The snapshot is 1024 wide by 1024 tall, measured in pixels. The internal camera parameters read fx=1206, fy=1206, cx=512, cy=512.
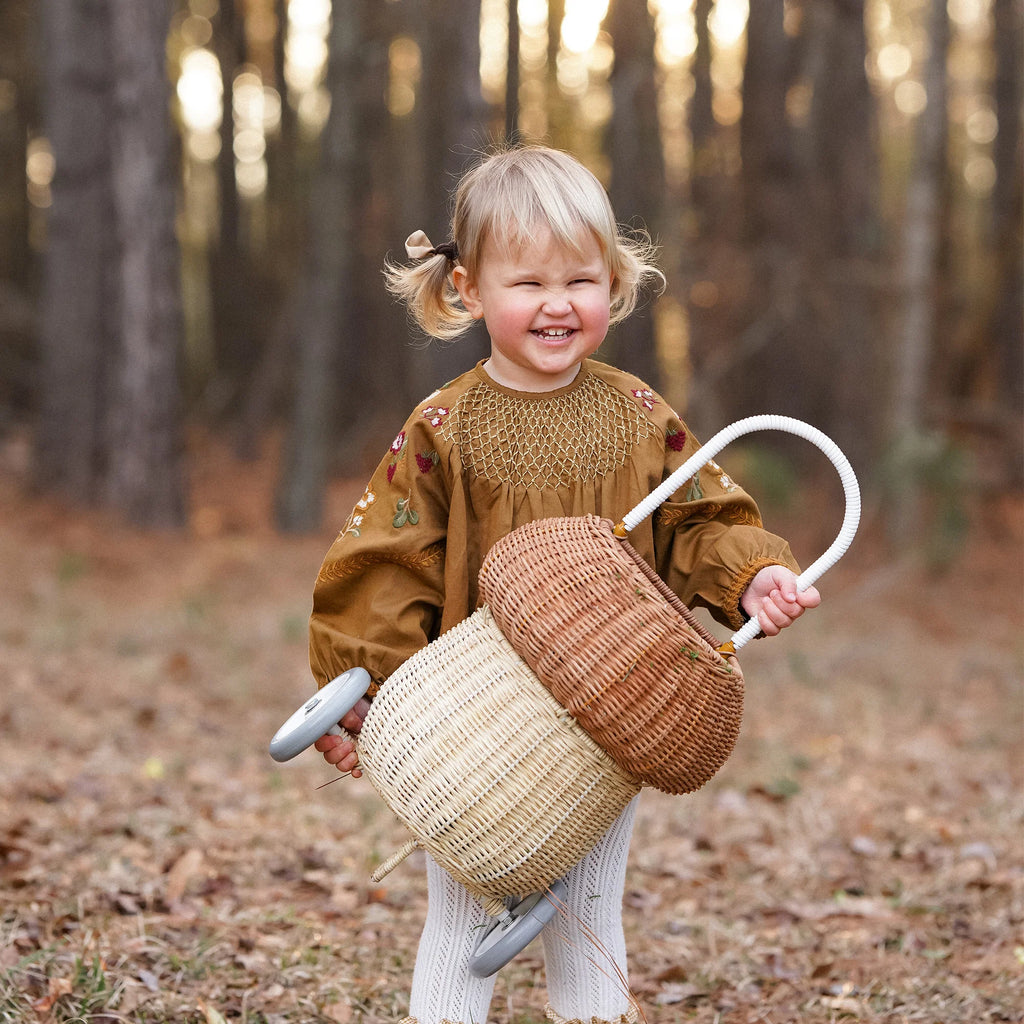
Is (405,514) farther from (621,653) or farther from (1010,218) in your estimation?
(1010,218)

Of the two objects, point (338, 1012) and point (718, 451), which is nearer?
point (718, 451)

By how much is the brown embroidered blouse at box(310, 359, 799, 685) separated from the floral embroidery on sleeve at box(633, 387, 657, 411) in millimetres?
29

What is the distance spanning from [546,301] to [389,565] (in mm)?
616

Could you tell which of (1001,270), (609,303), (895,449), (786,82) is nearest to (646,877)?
(609,303)

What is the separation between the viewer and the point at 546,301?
7.72 ft

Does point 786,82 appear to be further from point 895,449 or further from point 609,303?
point 609,303

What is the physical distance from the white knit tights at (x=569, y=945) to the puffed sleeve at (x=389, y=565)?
0.53m

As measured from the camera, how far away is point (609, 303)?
2.47 metres

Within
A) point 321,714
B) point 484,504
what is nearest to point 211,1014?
point 321,714

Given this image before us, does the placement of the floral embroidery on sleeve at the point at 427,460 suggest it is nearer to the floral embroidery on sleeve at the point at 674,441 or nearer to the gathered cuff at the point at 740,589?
the floral embroidery on sleeve at the point at 674,441

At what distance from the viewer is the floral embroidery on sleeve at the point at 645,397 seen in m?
2.55

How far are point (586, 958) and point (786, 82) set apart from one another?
445 inches

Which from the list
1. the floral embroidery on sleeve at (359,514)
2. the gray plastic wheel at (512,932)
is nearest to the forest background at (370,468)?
the gray plastic wheel at (512,932)

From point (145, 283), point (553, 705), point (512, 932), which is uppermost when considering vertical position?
point (553, 705)
